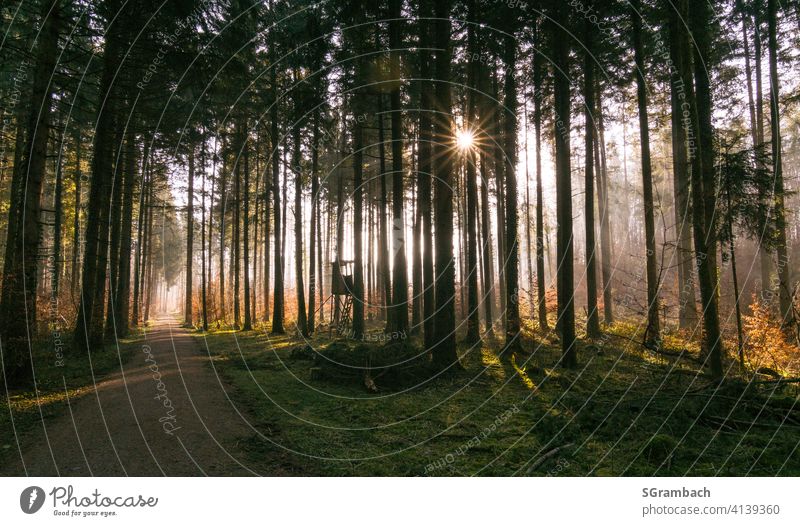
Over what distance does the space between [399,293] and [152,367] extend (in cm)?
851

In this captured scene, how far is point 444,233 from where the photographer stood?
11781mm

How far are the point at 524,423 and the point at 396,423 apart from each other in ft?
7.64

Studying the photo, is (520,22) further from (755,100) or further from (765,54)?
(755,100)

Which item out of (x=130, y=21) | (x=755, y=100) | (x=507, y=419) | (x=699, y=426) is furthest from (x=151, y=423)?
(x=755, y=100)

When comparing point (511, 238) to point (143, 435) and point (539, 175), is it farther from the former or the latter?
point (143, 435)

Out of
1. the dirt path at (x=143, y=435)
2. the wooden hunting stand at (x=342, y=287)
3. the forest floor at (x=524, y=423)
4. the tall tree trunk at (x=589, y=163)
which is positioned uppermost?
the tall tree trunk at (x=589, y=163)

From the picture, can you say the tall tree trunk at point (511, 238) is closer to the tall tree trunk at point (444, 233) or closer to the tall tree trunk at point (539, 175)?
the tall tree trunk at point (539, 175)

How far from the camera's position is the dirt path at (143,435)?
5180 millimetres

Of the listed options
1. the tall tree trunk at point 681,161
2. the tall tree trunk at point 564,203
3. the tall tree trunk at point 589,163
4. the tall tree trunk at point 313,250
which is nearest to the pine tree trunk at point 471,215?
the tall tree trunk at point 564,203

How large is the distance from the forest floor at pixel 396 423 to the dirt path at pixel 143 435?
0.10 feet

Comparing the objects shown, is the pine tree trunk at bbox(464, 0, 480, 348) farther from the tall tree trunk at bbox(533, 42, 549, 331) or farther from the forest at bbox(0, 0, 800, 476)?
the tall tree trunk at bbox(533, 42, 549, 331)

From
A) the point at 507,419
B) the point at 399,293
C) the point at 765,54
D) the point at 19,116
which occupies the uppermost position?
the point at 765,54
